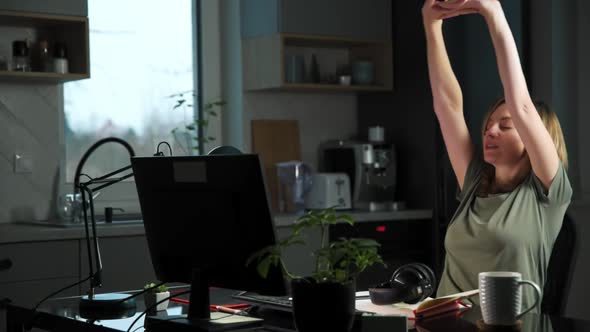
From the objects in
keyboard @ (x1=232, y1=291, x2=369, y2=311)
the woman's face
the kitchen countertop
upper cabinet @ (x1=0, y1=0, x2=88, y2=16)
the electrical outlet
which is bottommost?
the kitchen countertop

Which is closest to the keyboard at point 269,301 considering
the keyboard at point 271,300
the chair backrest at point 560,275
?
the keyboard at point 271,300

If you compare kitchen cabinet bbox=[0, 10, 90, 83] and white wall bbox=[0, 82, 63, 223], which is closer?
kitchen cabinet bbox=[0, 10, 90, 83]

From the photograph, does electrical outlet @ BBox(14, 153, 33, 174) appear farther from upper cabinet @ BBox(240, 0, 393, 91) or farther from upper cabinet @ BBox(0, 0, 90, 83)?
upper cabinet @ BBox(240, 0, 393, 91)

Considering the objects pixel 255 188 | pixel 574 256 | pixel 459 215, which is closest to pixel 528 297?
pixel 574 256

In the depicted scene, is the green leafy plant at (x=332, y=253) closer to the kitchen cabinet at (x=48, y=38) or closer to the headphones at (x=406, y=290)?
the headphones at (x=406, y=290)

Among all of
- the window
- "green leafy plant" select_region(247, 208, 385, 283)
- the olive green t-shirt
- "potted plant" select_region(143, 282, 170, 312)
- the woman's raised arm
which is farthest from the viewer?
the window

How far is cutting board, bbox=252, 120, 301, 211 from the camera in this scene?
15.9ft

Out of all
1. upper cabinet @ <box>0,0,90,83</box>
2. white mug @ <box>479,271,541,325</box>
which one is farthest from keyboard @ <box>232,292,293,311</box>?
upper cabinet @ <box>0,0,90,83</box>

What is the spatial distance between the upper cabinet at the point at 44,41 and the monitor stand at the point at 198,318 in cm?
227

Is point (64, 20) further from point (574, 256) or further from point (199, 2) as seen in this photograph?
point (574, 256)

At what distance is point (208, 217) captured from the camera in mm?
1966

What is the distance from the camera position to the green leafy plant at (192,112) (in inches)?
185

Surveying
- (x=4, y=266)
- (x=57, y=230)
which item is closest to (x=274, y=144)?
(x=57, y=230)

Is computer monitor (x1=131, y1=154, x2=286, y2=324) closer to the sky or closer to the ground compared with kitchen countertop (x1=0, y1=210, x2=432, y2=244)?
closer to the sky
